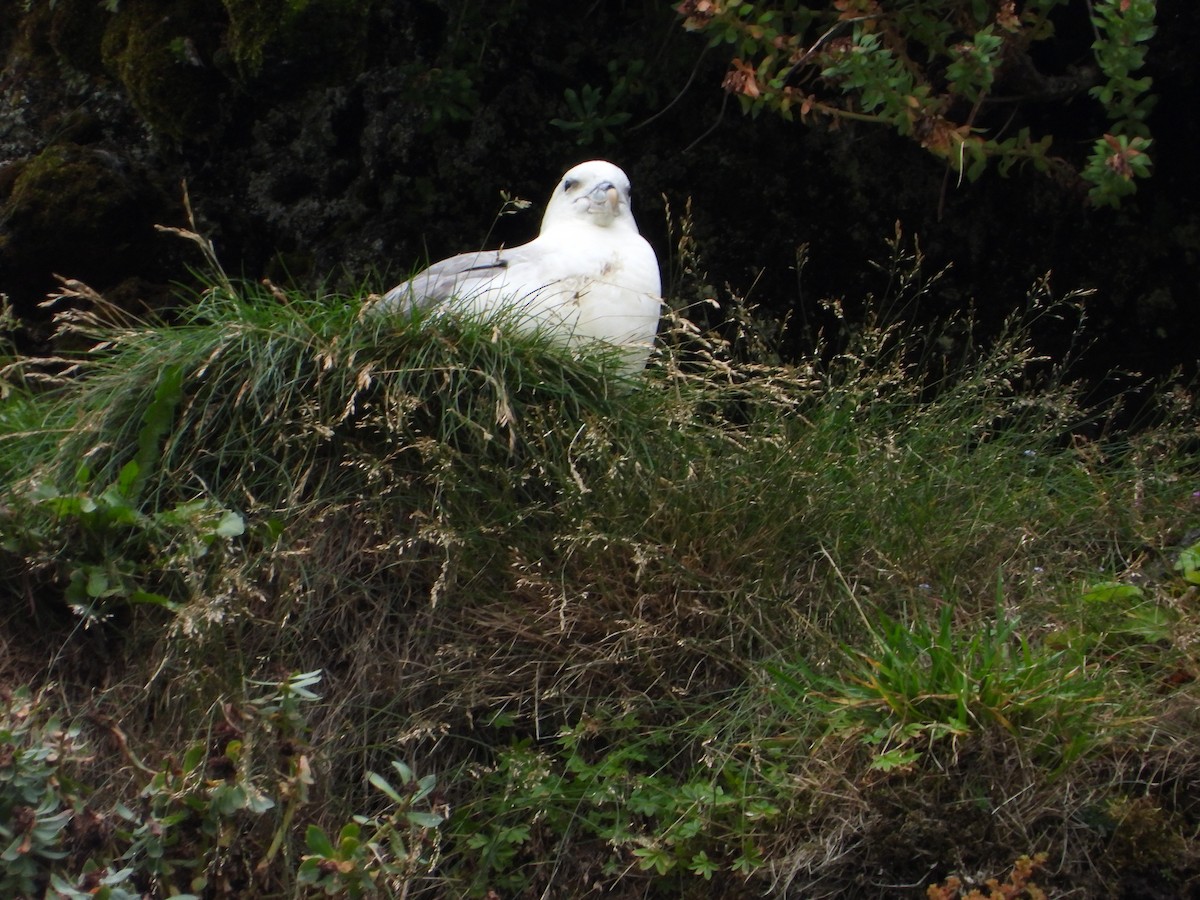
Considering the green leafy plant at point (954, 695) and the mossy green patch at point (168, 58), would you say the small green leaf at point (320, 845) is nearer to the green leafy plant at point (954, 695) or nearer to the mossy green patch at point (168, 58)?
the green leafy plant at point (954, 695)

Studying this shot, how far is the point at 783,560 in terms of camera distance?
10.2ft

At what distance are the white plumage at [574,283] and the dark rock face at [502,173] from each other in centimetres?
80

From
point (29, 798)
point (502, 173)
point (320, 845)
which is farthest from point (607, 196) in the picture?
point (29, 798)

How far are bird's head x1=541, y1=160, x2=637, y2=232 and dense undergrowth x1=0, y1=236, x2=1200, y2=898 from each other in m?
0.59

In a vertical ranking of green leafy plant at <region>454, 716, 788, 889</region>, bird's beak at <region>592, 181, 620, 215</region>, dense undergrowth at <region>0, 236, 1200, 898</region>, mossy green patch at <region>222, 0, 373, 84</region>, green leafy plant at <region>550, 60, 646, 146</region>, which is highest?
mossy green patch at <region>222, 0, 373, 84</region>

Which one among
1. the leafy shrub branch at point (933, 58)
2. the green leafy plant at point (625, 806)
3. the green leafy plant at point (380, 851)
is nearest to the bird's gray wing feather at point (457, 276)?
the leafy shrub branch at point (933, 58)

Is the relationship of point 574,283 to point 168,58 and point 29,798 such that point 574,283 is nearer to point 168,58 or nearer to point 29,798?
point 29,798

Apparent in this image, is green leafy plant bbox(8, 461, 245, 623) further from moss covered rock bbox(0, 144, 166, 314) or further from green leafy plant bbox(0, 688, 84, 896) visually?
moss covered rock bbox(0, 144, 166, 314)

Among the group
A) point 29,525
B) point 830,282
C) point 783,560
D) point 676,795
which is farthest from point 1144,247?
point 29,525

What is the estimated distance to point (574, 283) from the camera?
3643 mm

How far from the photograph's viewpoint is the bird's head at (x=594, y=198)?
12.8 feet

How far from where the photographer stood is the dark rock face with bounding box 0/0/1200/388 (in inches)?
185

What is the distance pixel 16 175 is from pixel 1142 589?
3759mm

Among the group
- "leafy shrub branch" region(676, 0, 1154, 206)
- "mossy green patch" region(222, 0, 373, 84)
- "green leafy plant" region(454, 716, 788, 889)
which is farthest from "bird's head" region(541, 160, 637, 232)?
"green leafy plant" region(454, 716, 788, 889)
